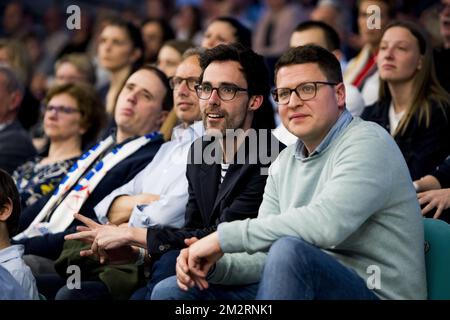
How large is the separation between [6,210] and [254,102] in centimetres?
117

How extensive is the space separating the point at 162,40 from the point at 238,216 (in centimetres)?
396

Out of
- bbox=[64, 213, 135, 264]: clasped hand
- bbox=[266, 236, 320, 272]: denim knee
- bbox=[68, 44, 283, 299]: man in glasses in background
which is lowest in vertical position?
bbox=[64, 213, 135, 264]: clasped hand

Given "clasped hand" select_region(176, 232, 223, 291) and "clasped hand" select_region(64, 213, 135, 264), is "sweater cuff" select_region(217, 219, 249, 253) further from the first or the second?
"clasped hand" select_region(64, 213, 135, 264)

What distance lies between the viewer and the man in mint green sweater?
290 cm

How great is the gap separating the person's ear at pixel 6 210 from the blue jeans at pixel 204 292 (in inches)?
37.6

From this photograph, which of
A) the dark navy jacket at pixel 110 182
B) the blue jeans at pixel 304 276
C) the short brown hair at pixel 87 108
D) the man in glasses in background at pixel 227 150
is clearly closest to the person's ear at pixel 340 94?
the man in glasses in background at pixel 227 150

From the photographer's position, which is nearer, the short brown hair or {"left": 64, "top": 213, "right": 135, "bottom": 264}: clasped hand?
{"left": 64, "top": 213, "right": 135, "bottom": 264}: clasped hand

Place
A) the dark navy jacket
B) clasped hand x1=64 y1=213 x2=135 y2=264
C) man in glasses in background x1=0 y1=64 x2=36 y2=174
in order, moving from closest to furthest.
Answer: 1. clasped hand x1=64 y1=213 x2=135 y2=264
2. the dark navy jacket
3. man in glasses in background x1=0 y1=64 x2=36 y2=174

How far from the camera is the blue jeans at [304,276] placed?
2832 mm

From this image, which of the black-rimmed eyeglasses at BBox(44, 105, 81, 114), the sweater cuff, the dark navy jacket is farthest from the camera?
the black-rimmed eyeglasses at BBox(44, 105, 81, 114)

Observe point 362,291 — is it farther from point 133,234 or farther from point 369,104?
point 369,104

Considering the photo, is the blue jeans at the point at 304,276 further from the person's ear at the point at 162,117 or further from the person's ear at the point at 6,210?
the person's ear at the point at 162,117

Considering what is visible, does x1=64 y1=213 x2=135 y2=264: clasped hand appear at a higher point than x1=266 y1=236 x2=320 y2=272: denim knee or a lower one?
lower

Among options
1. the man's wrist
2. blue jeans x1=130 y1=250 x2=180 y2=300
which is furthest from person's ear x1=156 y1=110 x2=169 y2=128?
blue jeans x1=130 y1=250 x2=180 y2=300
